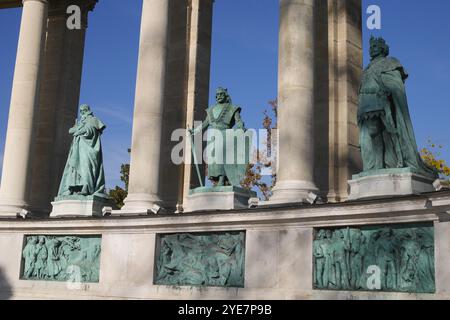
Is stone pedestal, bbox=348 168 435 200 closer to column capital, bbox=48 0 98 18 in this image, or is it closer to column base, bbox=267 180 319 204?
column base, bbox=267 180 319 204

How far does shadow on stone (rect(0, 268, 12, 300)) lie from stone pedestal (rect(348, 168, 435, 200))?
878 inches

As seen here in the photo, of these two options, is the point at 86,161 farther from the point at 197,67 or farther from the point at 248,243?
the point at 248,243

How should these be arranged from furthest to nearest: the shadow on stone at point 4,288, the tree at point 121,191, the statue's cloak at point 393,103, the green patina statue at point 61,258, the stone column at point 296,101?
the tree at point 121,191 < the shadow on stone at point 4,288 < the green patina statue at point 61,258 < the stone column at point 296,101 < the statue's cloak at point 393,103

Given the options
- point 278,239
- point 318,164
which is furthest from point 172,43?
point 278,239

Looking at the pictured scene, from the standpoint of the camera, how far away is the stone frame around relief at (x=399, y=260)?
25484 mm

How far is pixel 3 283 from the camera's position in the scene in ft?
132

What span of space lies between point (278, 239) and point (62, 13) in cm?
3105

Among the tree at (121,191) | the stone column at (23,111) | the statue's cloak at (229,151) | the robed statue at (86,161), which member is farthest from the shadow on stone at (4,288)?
the tree at (121,191)

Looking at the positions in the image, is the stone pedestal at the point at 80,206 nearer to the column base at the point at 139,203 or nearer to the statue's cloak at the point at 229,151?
the column base at the point at 139,203

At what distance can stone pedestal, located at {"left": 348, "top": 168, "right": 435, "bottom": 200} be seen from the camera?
2769 centimetres

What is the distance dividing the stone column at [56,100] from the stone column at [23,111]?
141 inches

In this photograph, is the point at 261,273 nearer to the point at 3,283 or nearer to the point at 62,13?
the point at 3,283

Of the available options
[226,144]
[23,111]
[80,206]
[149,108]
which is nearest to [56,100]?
[23,111]

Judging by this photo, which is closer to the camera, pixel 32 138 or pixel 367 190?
pixel 367 190
